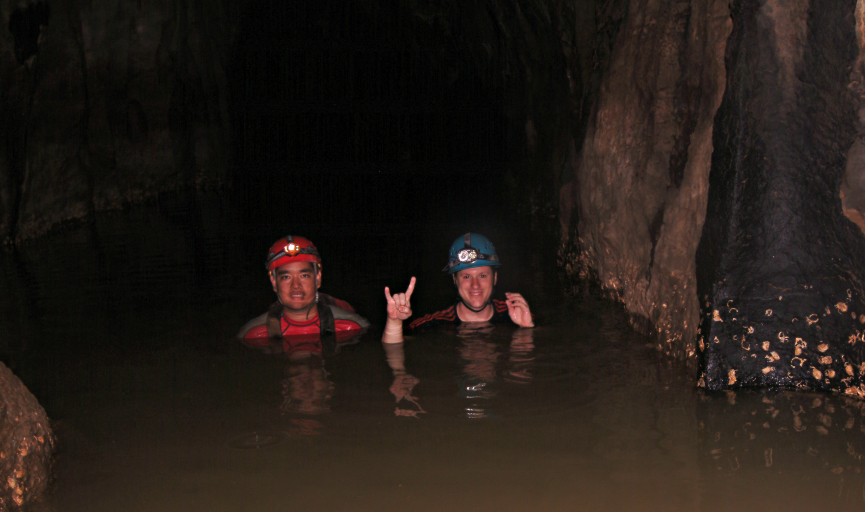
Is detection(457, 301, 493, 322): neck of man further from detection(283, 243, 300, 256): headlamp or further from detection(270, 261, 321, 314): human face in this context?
detection(283, 243, 300, 256): headlamp

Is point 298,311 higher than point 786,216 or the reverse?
the reverse

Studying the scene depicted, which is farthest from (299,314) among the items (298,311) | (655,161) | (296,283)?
(655,161)

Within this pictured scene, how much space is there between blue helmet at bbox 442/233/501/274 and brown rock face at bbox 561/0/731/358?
3.95 ft

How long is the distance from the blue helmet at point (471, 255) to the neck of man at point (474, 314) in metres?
0.43

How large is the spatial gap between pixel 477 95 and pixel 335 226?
11.1 m

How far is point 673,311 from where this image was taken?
16.7 feet

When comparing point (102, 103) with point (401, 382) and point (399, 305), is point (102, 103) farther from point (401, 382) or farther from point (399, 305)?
point (401, 382)

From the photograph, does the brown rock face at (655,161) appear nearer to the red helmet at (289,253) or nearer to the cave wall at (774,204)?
the cave wall at (774,204)

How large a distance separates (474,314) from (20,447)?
12.1 ft

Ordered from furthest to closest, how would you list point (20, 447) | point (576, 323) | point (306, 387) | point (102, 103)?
1. point (102, 103)
2. point (576, 323)
3. point (306, 387)
4. point (20, 447)

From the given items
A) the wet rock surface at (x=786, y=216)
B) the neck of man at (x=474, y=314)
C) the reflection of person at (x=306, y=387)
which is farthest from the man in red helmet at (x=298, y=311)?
the wet rock surface at (x=786, y=216)

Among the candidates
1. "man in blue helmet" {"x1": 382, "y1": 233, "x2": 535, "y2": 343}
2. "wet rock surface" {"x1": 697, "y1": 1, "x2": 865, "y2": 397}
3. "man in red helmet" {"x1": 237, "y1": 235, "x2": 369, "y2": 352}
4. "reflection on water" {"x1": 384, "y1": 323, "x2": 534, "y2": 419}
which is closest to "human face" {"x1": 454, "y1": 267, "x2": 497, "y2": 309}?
"man in blue helmet" {"x1": 382, "y1": 233, "x2": 535, "y2": 343}

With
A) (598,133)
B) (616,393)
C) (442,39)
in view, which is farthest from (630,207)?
(442,39)

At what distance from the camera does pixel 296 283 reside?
5.98 m
